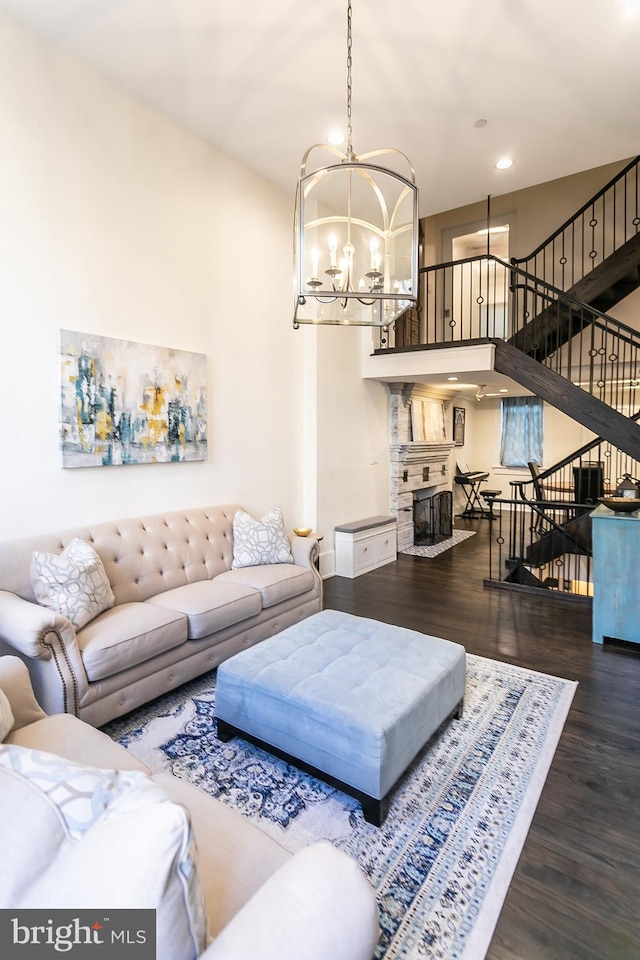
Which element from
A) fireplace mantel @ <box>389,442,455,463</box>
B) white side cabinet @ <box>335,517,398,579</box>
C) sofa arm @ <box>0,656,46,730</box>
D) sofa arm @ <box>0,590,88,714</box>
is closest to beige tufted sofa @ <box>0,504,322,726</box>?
sofa arm @ <box>0,590,88,714</box>

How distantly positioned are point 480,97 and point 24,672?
187 inches

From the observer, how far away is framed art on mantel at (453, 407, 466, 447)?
9.41 meters

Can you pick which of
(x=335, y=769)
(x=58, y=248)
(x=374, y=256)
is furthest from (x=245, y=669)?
(x=58, y=248)

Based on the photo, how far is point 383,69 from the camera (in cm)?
335

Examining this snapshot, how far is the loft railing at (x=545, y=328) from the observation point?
5168 mm

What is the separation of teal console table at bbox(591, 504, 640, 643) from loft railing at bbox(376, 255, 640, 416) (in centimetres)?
166

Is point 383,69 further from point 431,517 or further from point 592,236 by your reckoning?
point 431,517

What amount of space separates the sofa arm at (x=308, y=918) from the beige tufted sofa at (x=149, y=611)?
1.81 m

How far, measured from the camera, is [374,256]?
2.54 metres

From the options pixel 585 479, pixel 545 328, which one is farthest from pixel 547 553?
pixel 545 328

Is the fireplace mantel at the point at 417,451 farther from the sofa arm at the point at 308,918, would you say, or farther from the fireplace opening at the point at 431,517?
the sofa arm at the point at 308,918

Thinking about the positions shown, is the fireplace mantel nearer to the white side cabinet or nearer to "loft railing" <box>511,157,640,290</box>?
the white side cabinet

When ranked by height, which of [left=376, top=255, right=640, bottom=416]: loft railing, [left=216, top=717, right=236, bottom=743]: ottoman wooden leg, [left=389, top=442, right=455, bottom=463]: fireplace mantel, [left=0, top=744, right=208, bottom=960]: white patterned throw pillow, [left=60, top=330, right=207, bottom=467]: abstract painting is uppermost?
[left=376, top=255, right=640, bottom=416]: loft railing

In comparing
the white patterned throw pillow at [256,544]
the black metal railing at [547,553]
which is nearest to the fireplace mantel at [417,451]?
the black metal railing at [547,553]
